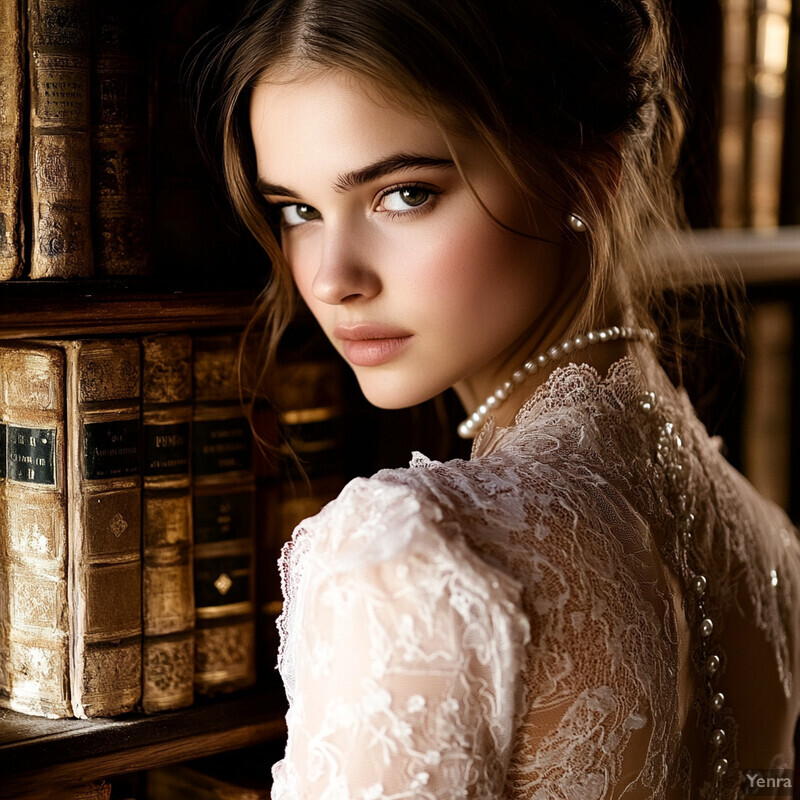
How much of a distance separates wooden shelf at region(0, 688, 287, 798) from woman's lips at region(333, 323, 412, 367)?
0.45 metres

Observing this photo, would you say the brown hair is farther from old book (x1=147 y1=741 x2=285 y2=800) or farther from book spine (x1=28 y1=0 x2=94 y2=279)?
old book (x1=147 y1=741 x2=285 y2=800)

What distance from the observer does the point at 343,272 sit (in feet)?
3.46

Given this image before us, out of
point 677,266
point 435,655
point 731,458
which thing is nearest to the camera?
point 435,655

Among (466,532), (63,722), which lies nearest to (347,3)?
(466,532)

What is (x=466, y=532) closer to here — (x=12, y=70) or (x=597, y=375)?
(x=597, y=375)

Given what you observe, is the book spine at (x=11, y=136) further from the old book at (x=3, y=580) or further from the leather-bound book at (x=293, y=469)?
the leather-bound book at (x=293, y=469)

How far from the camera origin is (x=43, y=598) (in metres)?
1.09

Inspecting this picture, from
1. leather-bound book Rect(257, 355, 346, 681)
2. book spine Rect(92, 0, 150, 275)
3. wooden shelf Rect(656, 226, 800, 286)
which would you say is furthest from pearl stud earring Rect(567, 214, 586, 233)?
wooden shelf Rect(656, 226, 800, 286)

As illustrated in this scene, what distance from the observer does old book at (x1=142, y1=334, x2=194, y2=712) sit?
1.12 meters

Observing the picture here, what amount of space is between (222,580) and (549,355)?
1.57 feet

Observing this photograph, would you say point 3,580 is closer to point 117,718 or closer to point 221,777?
point 117,718

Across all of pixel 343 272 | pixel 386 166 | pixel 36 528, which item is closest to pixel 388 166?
pixel 386 166

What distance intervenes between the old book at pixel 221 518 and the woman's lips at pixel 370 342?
5.9 inches

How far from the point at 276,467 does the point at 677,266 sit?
Answer: 0.68 meters
